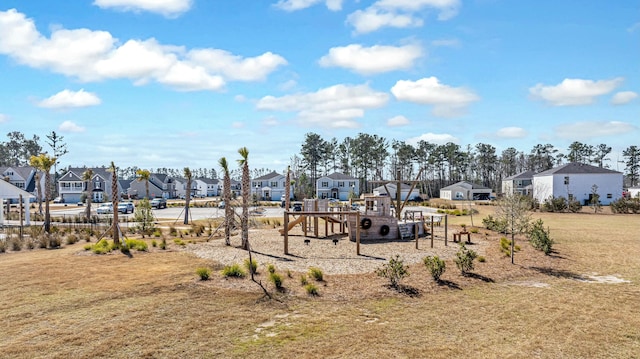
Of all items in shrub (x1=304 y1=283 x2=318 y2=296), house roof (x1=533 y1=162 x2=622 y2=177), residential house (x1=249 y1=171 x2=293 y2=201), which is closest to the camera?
shrub (x1=304 y1=283 x2=318 y2=296)

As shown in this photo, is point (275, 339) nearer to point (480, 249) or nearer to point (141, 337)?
point (141, 337)

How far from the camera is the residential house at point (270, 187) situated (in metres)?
98.9

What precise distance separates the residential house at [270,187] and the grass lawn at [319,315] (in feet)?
260

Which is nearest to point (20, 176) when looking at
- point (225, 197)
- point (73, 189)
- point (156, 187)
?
point (73, 189)

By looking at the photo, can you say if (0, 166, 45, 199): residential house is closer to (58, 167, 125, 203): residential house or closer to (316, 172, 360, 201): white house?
(58, 167, 125, 203): residential house

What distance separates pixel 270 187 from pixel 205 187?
3673 centimetres

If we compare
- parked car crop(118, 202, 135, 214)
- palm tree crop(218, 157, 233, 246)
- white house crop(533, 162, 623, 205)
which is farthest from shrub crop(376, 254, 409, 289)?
white house crop(533, 162, 623, 205)

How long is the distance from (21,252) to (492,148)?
122 m

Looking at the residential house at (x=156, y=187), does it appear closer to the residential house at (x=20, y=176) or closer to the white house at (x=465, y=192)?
the residential house at (x=20, y=176)

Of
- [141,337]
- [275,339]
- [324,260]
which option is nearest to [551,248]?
[324,260]

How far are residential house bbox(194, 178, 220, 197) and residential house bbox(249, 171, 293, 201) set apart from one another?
32822 millimetres

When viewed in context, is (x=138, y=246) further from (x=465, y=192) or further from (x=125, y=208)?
(x=465, y=192)

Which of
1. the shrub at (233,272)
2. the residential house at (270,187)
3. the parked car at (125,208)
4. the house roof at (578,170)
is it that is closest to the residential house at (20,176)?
the parked car at (125,208)

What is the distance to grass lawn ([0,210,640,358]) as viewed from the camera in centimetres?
1034
